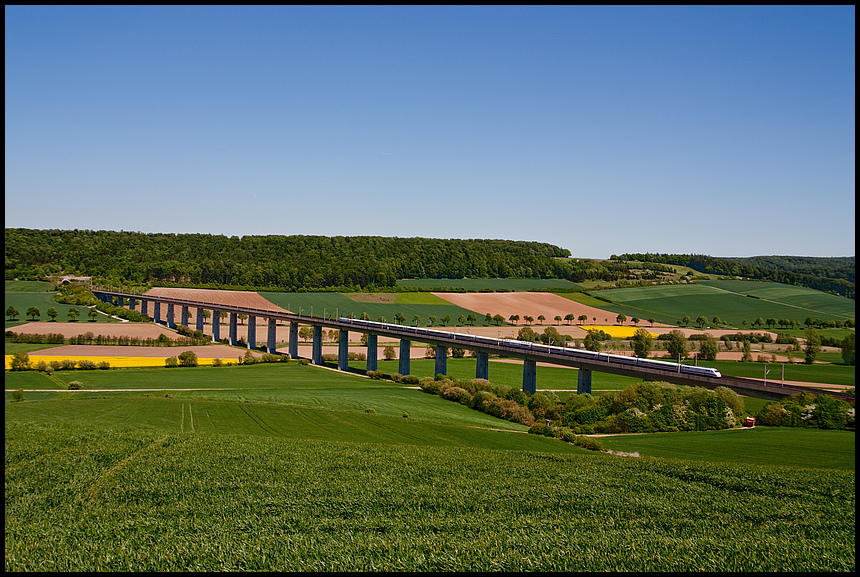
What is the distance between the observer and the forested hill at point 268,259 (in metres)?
153

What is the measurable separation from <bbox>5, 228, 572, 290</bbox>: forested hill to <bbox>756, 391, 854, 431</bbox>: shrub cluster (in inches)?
4420

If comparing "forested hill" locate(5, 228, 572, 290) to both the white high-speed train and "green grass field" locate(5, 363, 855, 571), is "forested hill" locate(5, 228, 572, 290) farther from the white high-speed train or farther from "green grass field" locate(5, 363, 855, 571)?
"green grass field" locate(5, 363, 855, 571)

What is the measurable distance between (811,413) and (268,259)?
5822 inches

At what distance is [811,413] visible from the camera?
129 ft

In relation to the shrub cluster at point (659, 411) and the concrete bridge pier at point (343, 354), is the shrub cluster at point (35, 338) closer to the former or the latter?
the concrete bridge pier at point (343, 354)

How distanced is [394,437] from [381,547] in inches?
779

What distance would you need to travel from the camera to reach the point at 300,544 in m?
16.5

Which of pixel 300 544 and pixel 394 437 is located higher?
pixel 300 544

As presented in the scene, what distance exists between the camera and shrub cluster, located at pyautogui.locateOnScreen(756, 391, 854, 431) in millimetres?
38719

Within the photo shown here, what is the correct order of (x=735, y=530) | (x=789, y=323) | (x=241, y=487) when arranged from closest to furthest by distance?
1. (x=735, y=530)
2. (x=241, y=487)
3. (x=789, y=323)

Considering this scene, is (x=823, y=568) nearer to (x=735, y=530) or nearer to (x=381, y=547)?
(x=735, y=530)

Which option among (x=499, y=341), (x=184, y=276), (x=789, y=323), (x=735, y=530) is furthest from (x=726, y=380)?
(x=184, y=276)

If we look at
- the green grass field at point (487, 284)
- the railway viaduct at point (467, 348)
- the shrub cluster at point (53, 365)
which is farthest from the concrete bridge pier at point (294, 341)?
the green grass field at point (487, 284)

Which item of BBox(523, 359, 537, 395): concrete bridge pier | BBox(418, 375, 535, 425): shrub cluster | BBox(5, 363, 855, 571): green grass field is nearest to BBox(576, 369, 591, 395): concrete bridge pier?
BBox(523, 359, 537, 395): concrete bridge pier
